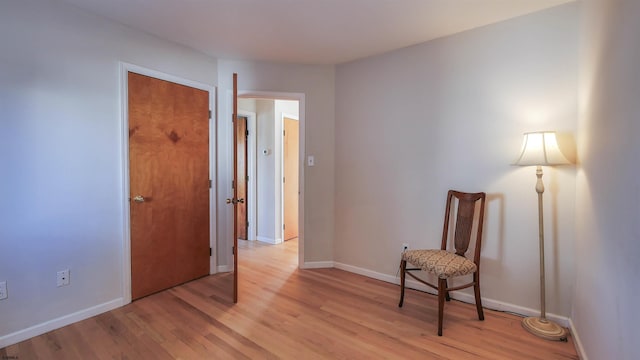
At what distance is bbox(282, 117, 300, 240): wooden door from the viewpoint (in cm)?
464

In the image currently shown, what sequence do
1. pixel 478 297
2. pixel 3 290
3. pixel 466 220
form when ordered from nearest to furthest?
pixel 3 290, pixel 478 297, pixel 466 220

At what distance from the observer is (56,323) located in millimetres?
2086

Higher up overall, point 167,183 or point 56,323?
point 167,183

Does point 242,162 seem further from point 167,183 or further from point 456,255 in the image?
point 456,255

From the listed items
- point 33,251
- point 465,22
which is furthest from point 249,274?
point 465,22

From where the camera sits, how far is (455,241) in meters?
2.46

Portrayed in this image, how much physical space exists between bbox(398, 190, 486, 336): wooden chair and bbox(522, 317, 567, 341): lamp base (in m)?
0.29

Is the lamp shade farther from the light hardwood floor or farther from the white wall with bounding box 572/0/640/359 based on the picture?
the light hardwood floor

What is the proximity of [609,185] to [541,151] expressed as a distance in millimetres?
651

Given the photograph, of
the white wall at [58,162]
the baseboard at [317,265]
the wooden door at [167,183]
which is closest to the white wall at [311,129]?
the baseboard at [317,265]

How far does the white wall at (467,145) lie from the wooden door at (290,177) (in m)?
1.48

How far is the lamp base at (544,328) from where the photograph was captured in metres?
1.97

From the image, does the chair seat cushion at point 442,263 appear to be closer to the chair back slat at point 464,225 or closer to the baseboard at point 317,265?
the chair back slat at point 464,225

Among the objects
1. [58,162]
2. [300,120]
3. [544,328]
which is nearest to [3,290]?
[58,162]
